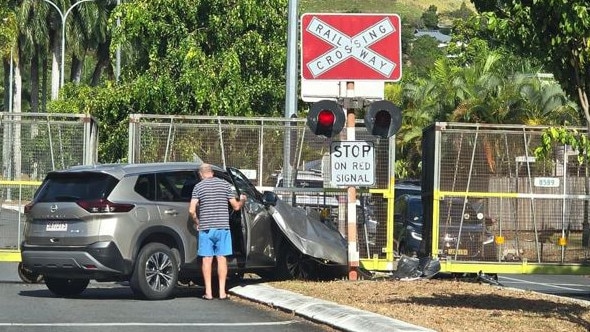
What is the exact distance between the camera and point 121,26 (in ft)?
94.9

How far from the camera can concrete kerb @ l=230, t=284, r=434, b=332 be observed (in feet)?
37.9

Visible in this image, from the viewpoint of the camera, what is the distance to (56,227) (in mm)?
15125

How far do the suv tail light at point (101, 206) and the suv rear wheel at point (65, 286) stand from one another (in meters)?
1.46

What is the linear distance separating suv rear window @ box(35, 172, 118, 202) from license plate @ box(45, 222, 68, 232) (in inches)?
13.3

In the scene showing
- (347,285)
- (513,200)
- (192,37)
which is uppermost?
(192,37)

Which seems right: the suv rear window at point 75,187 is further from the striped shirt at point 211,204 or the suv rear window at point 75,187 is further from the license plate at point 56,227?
the striped shirt at point 211,204

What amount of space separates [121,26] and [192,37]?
2.01 meters

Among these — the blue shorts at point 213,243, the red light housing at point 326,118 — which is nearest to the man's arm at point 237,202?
the blue shorts at point 213,243

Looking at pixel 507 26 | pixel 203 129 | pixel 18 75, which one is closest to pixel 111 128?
pixel 203 129

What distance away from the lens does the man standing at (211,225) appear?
15281 mm

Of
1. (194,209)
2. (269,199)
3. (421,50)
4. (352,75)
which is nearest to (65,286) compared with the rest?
(194,209)

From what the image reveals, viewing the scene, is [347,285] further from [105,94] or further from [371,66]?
[105,94]

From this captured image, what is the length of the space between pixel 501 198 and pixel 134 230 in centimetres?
615

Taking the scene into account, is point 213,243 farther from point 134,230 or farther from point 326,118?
point 326,118
